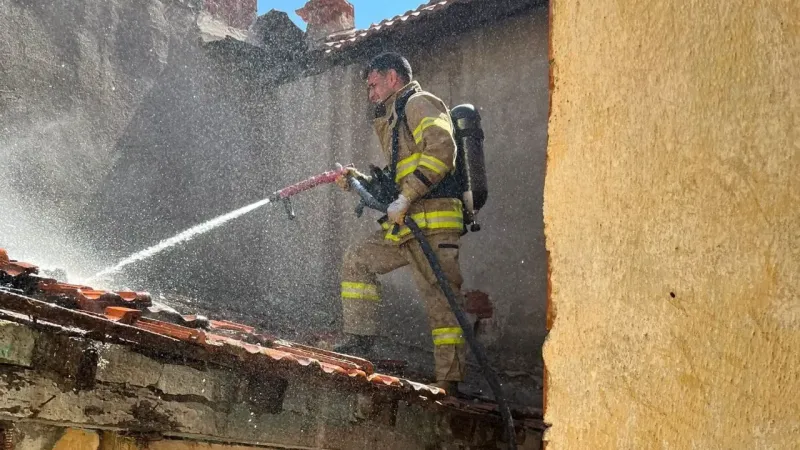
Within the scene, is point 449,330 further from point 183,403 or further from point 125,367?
point 125,367

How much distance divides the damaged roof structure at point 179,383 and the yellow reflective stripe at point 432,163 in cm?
121

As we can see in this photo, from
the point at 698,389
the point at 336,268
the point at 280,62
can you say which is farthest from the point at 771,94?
the point at 280,62

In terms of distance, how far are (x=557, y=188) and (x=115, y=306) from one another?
2052 mm

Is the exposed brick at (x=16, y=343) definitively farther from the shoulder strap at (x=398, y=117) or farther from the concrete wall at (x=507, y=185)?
the concrete wall at (x=507, y=185)

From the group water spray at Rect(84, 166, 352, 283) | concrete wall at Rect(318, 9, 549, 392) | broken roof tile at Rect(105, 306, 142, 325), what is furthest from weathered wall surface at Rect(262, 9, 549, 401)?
broken roof tile at Rect(105, 306, 142, 325)

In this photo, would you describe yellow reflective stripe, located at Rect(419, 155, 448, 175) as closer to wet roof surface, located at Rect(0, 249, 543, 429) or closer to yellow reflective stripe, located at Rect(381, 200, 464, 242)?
yellow reflective stripe, located at Rect(381, 200, 464, 242)

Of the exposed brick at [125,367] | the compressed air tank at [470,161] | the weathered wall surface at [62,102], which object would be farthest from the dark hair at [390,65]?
the weathered wall surface at [62,102]

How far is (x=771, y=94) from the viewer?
7.91ft

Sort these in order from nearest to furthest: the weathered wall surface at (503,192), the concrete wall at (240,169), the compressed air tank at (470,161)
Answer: the compressed air tank at (470,161), the weathered wall surface at (503,192), the concrete wall at (240,169)

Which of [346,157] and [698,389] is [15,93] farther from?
[698,389]

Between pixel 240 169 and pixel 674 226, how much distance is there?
21.5ft

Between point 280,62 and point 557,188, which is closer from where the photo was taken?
point 557,188

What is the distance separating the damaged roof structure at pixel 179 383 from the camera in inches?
111

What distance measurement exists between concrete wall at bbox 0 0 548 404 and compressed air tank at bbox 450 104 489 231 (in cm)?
170
